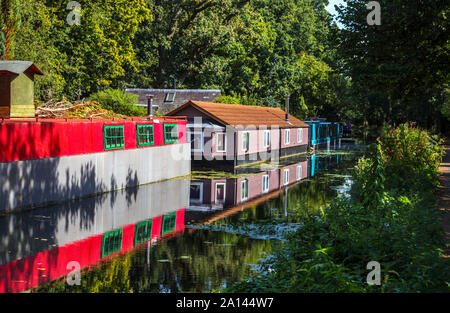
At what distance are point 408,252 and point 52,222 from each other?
39.5 ft

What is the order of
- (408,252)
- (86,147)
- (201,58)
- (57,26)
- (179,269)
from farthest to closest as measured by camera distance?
(201,58)
(57,26)
(86,147)
(179,269)
(408,252)

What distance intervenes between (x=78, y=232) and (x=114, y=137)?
10.0 meters

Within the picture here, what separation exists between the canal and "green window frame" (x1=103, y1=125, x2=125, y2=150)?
2.10m

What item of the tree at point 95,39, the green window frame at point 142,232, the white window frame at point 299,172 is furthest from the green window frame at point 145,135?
the tree at point 95,39

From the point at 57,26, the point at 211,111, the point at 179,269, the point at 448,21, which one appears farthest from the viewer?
the point at 57,26

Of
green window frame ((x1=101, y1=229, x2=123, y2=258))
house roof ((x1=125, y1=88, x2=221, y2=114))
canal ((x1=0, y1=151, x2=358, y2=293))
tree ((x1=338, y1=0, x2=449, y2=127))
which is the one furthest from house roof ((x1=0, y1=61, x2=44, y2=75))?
house roof ((x1=125, y1=88, x2=221, y2=114))

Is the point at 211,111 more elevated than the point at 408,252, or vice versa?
the point at 211,111

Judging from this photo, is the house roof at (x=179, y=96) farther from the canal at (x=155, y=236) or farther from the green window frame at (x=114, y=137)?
the green window frame at (x=114, y=137)

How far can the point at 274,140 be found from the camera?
4594cm

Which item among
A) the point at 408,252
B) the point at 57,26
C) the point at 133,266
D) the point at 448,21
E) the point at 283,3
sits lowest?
the point at 133,266

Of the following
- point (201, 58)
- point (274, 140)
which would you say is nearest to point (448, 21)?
point (274, 140)

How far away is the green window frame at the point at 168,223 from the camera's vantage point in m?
17.8

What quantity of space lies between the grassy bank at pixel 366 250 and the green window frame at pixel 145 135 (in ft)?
44.7

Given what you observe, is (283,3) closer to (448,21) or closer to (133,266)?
(448,21)
